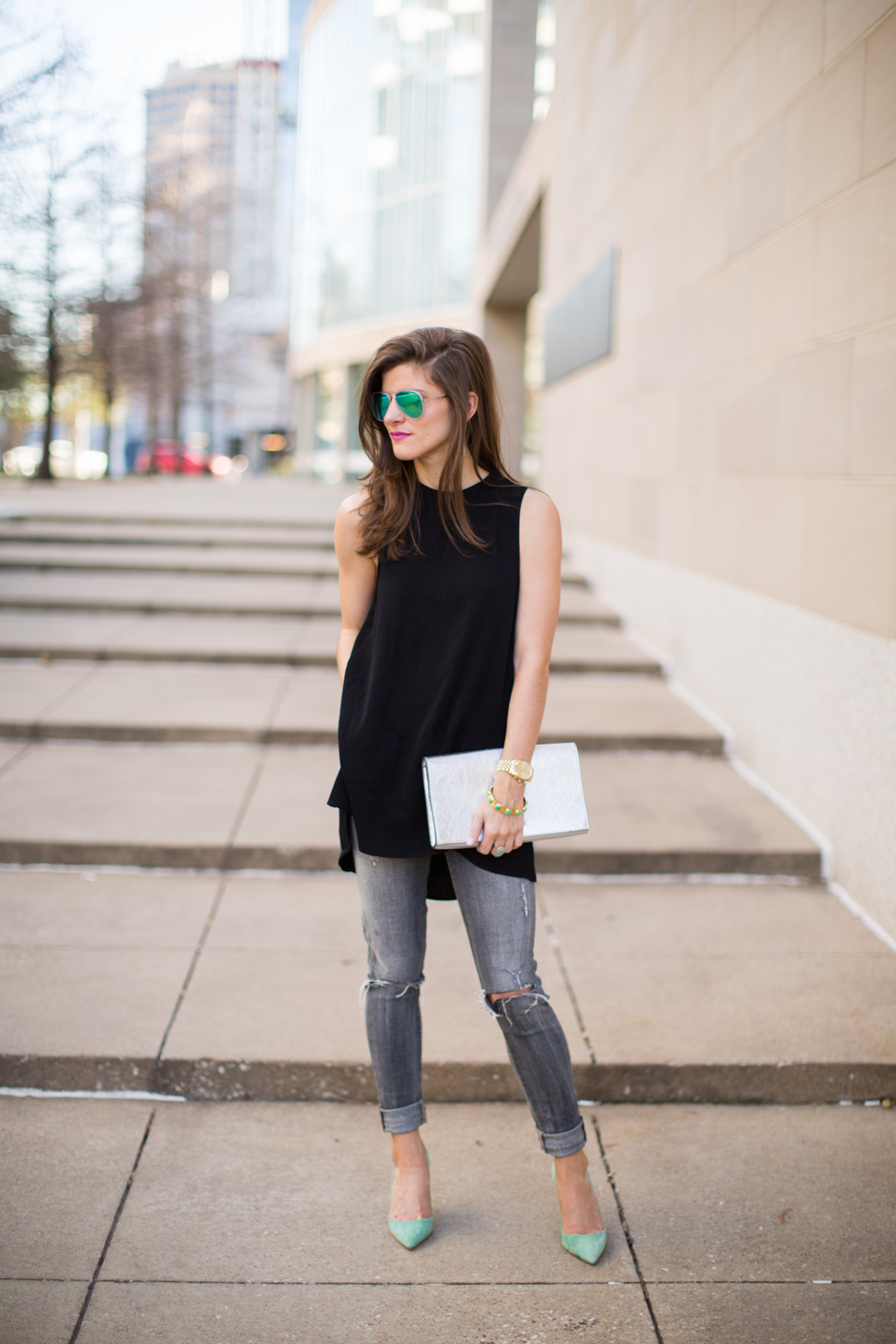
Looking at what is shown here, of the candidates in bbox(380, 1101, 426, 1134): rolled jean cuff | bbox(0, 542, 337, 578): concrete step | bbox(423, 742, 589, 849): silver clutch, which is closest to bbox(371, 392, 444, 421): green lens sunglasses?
bbox(423, 742, 589, 849): silver clutch

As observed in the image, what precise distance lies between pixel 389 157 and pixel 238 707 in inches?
1114

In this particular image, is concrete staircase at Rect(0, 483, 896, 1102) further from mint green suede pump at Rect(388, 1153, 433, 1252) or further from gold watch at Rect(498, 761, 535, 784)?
gold watch at Rect(498, 761, 535, 784)

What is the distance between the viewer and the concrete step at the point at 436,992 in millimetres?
2920

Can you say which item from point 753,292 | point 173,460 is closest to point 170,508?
point 753,292

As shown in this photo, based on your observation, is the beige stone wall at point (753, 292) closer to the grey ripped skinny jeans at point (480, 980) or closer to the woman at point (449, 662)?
the woman at point (449, 662)

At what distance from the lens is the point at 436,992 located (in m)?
3.30

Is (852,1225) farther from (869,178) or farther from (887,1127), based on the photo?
(869,178)

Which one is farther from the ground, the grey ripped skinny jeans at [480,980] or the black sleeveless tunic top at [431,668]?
the black sleeveless tunic top at [431,668]

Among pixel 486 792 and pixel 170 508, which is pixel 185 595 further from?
pixel 486 792

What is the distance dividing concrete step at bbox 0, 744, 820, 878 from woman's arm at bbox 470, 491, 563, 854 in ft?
7.21

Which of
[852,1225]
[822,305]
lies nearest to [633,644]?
[822,305]

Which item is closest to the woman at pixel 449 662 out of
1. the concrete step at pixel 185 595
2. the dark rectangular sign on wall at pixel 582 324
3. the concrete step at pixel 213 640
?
the concrete step at pixel 213 640

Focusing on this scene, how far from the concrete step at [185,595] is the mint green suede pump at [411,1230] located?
5575mm

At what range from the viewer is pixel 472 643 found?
2.08 meters
